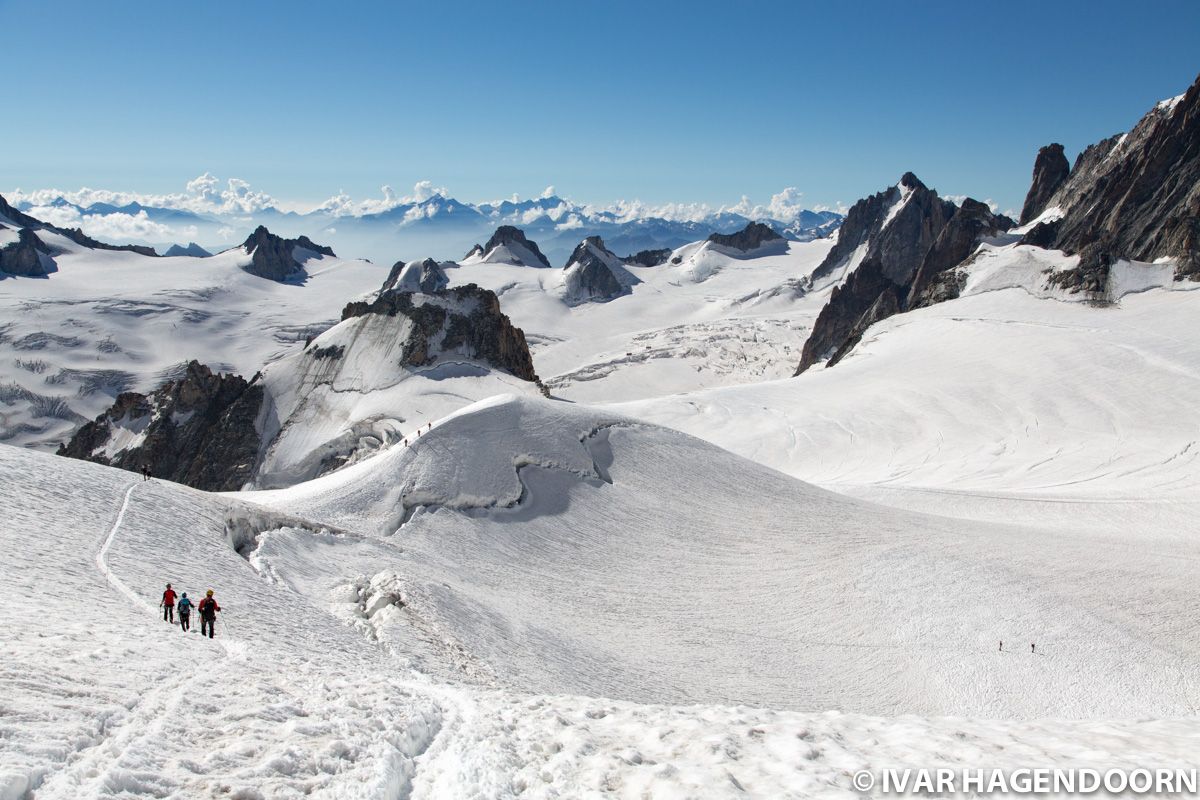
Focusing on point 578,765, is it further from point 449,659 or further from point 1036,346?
point 1036,346

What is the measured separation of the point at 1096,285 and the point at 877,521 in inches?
3017

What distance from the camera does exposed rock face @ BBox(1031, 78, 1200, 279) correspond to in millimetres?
92062

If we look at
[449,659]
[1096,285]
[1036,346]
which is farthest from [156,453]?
[1096,285]

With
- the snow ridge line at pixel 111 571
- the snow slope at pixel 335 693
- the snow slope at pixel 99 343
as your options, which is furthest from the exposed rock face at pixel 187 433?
the snow slope at pixel 99 343

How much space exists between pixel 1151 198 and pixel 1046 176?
2009 inches

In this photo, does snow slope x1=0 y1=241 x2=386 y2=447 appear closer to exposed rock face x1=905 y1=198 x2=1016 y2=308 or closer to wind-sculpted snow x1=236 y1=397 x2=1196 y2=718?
wind-sculpted snow x1=236 y1=397 x2=1196 y2=718

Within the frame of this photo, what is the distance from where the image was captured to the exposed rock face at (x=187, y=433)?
195 feet

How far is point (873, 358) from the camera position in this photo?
A: 8394 centimetres

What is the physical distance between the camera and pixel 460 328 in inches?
2697

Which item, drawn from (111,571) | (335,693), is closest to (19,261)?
(111,571)

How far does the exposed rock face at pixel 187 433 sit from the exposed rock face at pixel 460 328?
571 inches

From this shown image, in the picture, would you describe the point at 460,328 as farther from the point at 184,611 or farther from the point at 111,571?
the point at 184,611

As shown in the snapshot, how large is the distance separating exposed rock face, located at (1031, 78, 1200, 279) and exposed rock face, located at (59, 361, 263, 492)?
9850cm

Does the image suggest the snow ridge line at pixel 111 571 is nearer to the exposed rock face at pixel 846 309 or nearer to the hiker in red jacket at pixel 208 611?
the hiker in red jacket at pixel 208 611
